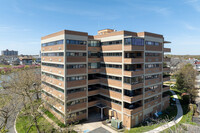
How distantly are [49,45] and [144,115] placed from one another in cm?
2964

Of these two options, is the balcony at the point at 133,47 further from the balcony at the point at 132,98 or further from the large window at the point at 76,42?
the balcony at the point at 132,98

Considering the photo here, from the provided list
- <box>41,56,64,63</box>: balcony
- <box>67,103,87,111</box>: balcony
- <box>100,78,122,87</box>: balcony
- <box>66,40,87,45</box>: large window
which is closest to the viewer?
<box>66,40,87,45</box>: large window

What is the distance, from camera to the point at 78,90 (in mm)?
28750

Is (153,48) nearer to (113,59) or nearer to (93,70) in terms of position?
(113,59)

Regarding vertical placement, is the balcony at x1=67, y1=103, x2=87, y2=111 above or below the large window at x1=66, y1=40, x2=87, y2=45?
below

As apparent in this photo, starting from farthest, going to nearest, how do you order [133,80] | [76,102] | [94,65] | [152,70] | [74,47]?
[94,65] < [152,70] < [76,102] < [74,47] < [133,80]

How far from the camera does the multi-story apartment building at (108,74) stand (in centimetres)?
2717

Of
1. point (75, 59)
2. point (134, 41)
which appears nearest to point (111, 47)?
point (134, 41)

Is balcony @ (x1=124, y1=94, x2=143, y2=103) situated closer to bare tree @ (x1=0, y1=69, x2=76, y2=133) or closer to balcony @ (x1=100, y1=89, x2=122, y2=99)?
balcony @ (x1=100, y1=89, x2=122, y2=99)

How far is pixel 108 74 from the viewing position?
31.1 metres

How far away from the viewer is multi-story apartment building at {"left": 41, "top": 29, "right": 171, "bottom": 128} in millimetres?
27172

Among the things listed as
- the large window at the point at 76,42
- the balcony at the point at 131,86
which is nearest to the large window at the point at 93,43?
the large window at the point at 76,42

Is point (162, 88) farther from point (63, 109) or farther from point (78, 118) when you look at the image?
point (63, 109)

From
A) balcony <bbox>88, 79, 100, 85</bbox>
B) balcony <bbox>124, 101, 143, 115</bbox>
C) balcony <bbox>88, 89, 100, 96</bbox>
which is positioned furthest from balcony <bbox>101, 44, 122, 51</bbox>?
balcony <bbox>124, 101, 143, 115</bbox>
